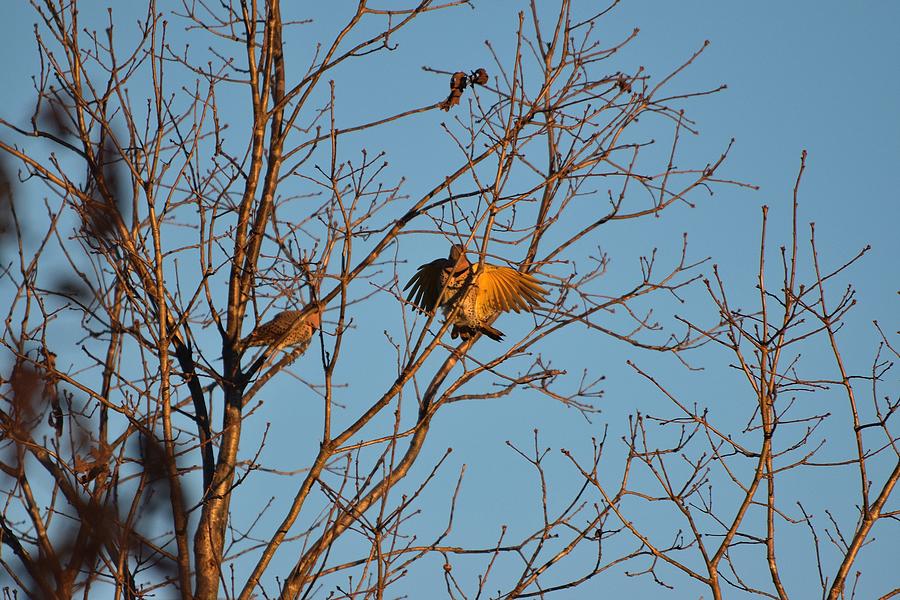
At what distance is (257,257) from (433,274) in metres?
2.31

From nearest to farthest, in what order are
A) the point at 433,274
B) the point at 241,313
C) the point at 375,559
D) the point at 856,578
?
the point at 856,578 → the point at 375,559 → the point at 241,313 → the point at 433,274

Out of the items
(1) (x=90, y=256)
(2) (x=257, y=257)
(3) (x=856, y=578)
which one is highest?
(2) (x=257, y=257)

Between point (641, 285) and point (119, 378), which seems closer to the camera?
point (119, 378)

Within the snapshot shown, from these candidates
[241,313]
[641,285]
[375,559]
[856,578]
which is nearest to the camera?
[856,578]

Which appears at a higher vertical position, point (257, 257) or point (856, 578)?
point (257, 257)

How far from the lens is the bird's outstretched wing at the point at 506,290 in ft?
18.4

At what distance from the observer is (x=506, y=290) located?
222 inches

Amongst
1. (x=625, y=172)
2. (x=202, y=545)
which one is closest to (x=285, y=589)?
(x=202, y=545)

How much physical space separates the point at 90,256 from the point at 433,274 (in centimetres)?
297

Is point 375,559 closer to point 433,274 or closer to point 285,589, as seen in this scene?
point 285,589

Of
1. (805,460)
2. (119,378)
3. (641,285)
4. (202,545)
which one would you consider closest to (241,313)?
(119,378)

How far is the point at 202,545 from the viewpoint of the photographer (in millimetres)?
3480

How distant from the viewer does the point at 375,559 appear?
337 cm

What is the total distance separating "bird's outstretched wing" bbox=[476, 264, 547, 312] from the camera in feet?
18.4
